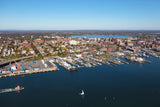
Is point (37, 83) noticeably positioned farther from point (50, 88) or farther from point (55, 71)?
point (55, 71)

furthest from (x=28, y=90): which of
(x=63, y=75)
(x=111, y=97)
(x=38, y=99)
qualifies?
(x=111, y=97)

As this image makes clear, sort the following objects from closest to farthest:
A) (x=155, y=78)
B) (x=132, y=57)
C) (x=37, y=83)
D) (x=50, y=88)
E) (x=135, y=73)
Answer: (x=50, y=88) → (x=37, y=83) → (x=155, y=78) → (x=135, y=73) → (x=132, y=57)

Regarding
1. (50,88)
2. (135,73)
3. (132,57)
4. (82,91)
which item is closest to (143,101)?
(82,91)

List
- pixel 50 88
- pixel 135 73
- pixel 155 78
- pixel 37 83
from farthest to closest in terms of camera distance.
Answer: pixel 135 73 → pixel 155 78 → pixel 37 83 → pixel 50 88

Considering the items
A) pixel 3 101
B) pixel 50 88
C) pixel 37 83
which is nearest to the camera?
pixel 3 101

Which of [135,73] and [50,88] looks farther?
[135,73]

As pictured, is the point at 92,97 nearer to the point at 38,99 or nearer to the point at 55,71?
the point at 38,99
